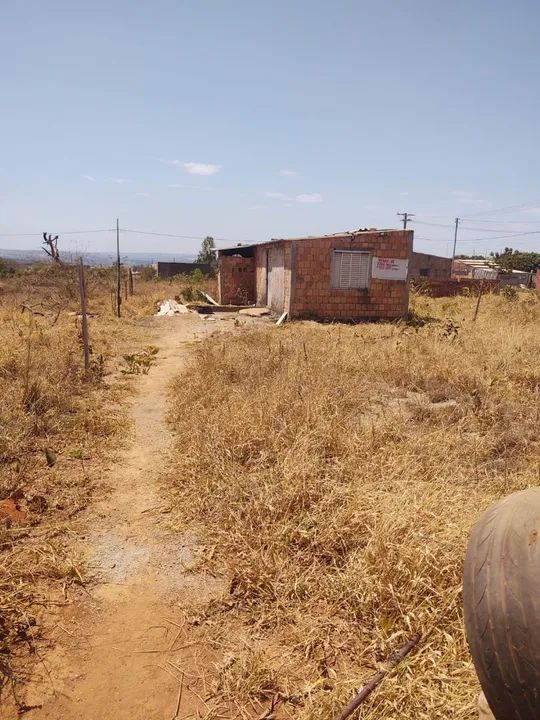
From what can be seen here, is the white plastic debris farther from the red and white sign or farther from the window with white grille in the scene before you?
the red and white sign

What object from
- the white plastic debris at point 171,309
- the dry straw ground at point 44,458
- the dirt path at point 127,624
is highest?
the white plastic debris at point 171,309

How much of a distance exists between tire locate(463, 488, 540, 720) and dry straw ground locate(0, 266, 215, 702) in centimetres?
216

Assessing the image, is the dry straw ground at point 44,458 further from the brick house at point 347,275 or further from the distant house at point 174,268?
the distant house at point 174,268

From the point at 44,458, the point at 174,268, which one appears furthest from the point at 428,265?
the point at 44,458

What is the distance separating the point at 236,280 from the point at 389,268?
7.57m

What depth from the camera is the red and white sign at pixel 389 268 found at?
46.0 feet

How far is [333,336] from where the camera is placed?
10.3 metres

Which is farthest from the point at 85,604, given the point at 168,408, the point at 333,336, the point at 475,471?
the point at 333,336

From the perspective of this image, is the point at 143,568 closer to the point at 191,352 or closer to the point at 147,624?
the point at 147,624

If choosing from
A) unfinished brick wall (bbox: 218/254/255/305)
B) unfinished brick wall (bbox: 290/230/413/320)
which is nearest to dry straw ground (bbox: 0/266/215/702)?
unfinished brick wall (bbox: 290/230/413/320)

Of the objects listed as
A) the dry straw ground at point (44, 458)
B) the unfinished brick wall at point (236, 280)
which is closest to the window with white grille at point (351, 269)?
the unfinished brick wall at point (236, 280)

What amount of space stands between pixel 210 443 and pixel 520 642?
3.10 m

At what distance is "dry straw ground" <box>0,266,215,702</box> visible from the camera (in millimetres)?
2695

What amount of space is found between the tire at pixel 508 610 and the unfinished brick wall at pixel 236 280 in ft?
59.3
